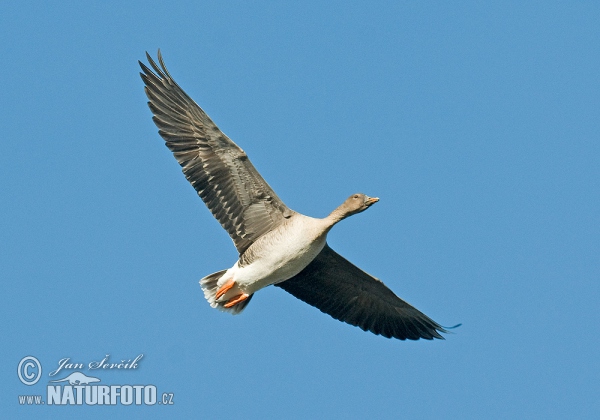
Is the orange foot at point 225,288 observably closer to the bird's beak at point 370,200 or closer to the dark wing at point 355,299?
the dark wing at point 355,299

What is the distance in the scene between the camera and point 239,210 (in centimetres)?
1944

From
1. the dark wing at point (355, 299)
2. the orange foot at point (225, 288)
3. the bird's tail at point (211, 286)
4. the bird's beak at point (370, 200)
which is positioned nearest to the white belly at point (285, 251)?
the orange foot at point (225, 288)

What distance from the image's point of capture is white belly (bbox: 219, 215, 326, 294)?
1867 centimetres

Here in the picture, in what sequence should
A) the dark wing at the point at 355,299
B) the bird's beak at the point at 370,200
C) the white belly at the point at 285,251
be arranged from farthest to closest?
the dark wing at the point at 355,299, the bird's beak at the point at 370,200, the white belly at the point at 285,251

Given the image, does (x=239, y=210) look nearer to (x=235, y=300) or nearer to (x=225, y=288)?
(x=225, y=288)

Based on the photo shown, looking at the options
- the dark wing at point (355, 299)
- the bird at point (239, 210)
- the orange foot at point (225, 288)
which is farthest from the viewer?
the dark wing at point (355, 299)

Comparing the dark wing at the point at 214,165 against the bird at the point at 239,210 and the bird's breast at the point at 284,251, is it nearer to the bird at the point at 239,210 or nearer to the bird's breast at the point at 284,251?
the bird at the point at 239,210

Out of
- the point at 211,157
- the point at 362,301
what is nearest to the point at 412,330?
the point at 362,301

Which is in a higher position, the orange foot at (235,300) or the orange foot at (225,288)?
the orange foot at (225,288)

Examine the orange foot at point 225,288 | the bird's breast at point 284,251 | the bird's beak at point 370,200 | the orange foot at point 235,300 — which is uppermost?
the bird's beak at point 370,200

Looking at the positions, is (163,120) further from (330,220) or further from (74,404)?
(74,404)

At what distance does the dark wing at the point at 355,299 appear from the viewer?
20500 mm

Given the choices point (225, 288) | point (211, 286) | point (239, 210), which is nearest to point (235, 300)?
point (225, 288)

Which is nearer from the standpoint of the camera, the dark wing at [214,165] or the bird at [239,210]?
the bird at [239,210]
